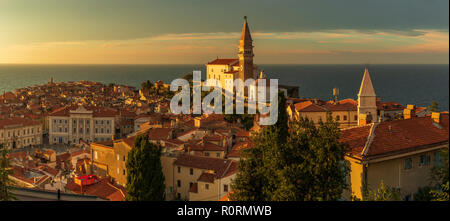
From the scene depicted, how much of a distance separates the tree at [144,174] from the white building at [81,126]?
79.9ft

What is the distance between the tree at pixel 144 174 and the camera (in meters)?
11.2

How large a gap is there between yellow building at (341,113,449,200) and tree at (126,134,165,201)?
6925 mm

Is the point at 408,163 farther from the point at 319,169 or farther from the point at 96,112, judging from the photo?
the point at 96,112

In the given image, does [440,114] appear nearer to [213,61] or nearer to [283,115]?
[283,115]

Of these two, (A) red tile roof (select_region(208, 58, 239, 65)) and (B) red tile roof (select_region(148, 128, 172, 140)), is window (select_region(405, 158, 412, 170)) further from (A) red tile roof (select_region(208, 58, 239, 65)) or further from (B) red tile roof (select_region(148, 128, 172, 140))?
(A) red tile roof (select_region(208, 58, 239, 65))

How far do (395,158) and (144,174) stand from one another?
7795 mm

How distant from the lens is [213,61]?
1889 inches

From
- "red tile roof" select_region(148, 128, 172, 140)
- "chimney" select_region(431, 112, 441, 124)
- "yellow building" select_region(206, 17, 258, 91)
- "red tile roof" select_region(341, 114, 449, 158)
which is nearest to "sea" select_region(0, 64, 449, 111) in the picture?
"red tile roof" select_region(341, 114, 449, 158)

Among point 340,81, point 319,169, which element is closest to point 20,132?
point 319,169

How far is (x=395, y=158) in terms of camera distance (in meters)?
5.39

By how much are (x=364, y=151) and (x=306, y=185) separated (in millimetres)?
915

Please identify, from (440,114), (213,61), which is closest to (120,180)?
(440,114)

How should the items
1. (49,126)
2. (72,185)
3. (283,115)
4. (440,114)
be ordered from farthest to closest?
(49,126), (72,185), (283,115), (440,114)

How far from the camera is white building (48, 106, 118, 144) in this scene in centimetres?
3578
